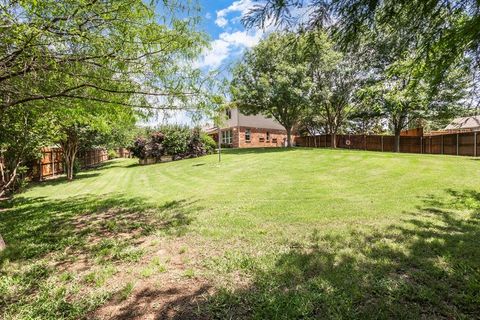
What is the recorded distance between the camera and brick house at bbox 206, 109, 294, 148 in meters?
28.6

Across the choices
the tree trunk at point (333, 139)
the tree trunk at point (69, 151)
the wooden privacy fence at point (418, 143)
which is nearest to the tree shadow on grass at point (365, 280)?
the tree trunk at point (69, 151)

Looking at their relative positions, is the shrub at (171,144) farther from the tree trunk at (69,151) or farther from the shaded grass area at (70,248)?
the shaded grass area at (70,248)

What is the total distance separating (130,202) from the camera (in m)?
7.95

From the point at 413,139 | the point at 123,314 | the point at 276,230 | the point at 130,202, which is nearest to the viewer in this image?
the point at 123,314

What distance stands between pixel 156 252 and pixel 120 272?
678mm

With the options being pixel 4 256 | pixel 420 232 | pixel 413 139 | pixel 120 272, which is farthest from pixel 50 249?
pixel 413 139

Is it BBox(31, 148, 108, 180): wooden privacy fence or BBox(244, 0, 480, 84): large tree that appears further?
BBox(31, 148, 108, 180): wooden privacy fence

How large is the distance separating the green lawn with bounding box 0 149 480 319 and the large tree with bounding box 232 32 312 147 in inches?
548

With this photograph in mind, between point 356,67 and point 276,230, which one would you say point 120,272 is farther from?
point 356,67

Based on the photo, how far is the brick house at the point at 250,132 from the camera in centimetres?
2861

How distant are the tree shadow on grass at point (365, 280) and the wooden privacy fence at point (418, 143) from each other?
17.5 m

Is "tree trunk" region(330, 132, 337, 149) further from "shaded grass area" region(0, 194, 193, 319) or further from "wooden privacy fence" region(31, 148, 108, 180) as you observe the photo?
"wooden privacy fence" region(31, 148, 108, 180)

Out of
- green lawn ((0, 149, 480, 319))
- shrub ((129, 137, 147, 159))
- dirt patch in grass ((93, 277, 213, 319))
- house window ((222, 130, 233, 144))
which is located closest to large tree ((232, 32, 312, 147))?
house window ((222, 130, 233, 144))

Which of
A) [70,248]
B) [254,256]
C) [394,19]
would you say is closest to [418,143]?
[394,19]
